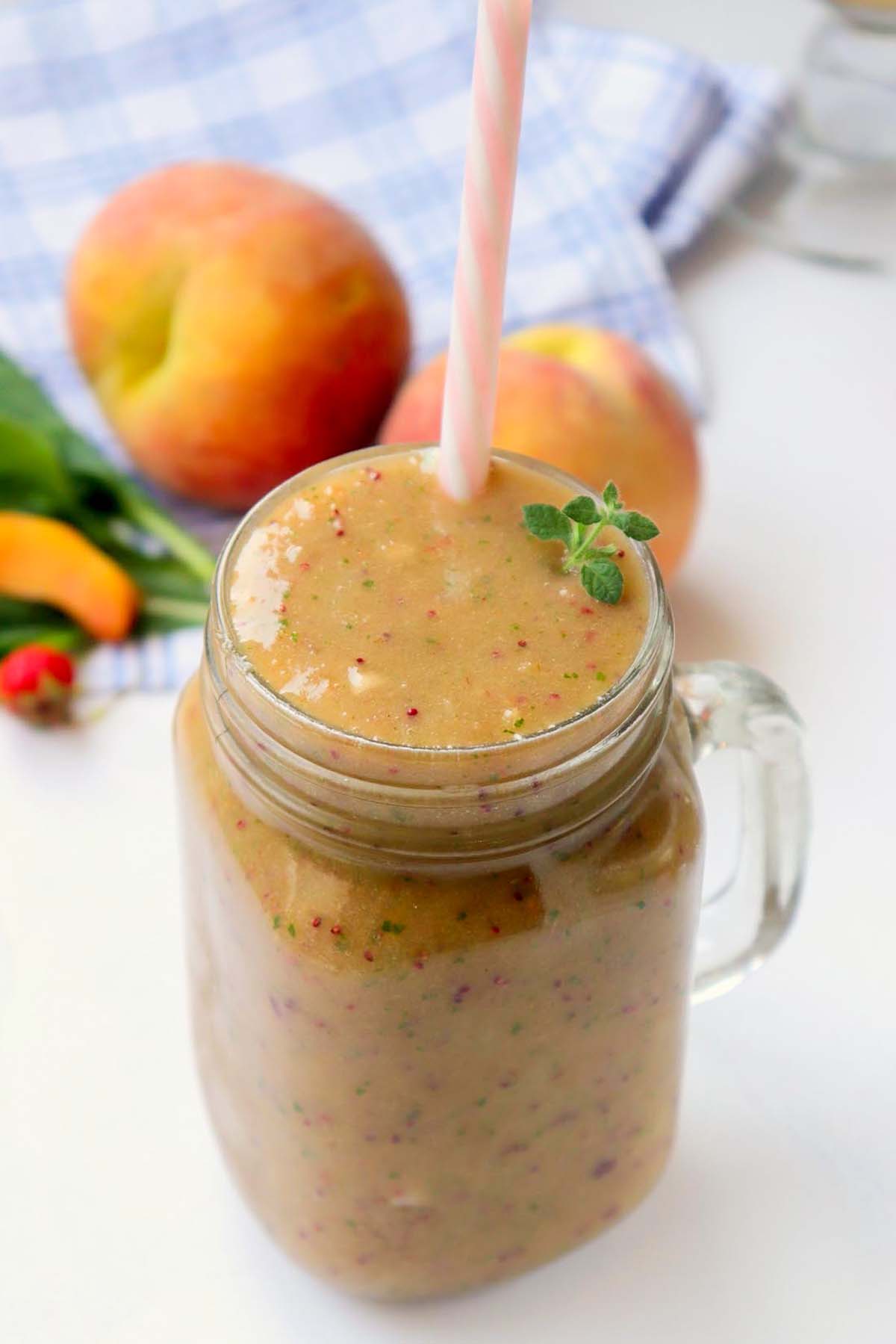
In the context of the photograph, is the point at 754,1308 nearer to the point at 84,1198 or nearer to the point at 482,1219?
the point at 482,1219

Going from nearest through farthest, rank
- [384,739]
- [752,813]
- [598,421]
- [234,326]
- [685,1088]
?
[384,739] → [752,813] → [685,1088] → [598,421] → [234,326]

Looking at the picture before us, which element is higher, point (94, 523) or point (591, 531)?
point (591, 531)

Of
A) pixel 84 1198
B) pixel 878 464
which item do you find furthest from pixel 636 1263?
pixel 878 464

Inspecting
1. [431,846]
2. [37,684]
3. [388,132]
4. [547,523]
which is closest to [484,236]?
[547,523]

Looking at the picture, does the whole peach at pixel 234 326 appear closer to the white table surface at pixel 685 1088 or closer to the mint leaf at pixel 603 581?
the white table surface at pixel 685 1088

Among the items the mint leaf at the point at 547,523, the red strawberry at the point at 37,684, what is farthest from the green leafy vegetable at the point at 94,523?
the mint leaf at the point at 547,523

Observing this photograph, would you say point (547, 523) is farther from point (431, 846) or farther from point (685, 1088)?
point (685, 1088)
